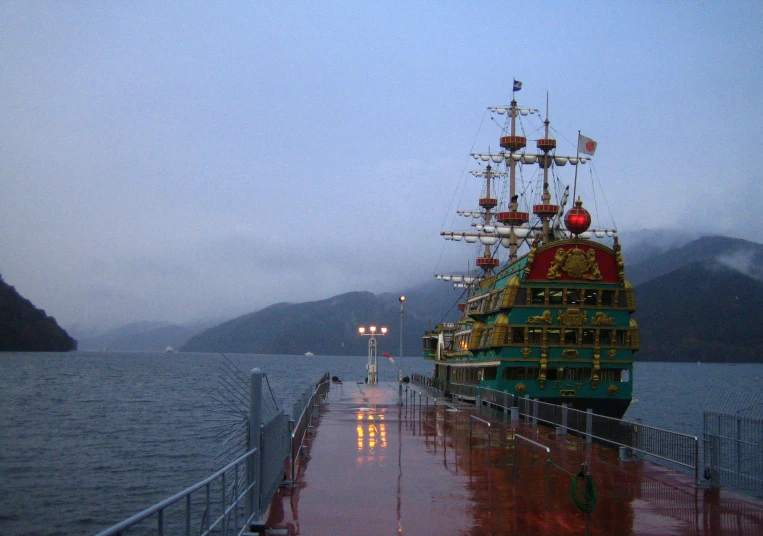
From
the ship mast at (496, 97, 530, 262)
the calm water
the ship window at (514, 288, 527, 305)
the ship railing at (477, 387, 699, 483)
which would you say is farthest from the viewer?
the ship mast at (496, 97, 530, 262)

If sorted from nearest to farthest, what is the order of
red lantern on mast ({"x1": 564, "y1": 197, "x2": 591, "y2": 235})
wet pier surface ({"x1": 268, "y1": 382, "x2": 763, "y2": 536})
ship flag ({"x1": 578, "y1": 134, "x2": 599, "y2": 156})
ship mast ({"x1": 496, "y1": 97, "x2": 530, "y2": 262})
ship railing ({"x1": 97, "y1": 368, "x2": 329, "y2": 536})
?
ship railing ({"x1": 97, "y1": 368, "x2": 329, "y2": 536}) → wet pier surface ({"x1": 268, "y1": 382, "x2": 763, "y2": 536}) → red lantern on mast ({"x1": 564, "y1": 197, "x2": 591, "y2": 235}) → ship flag ({"x1": 578, "y1": 134, "x2": 599, "y2": 156}) → ship mast ({"x1": 496, "y1": 97, "x2": 530, "y2": 262})

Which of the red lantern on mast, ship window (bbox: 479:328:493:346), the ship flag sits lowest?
ship window (bbox: 479:328:493:346)

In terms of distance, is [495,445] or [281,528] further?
[495,445]

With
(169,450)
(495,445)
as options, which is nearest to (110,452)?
(169,450)

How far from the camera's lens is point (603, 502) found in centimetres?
1549

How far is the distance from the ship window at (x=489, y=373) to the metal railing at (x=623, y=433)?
19.6ft

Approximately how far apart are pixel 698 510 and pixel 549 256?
24.1 metres

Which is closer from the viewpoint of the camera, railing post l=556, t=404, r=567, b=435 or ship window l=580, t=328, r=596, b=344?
railing post l=556, t=404, r=567, b=435

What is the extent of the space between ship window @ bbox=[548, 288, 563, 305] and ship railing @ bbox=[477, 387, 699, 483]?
8154 millimetres

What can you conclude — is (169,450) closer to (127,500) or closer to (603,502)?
(127,500)

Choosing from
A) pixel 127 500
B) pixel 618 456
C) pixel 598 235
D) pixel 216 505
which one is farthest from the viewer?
pixel 598 235

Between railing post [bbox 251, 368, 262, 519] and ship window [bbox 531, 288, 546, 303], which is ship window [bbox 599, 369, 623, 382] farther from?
railing post [bbox 251, 368, 262, 519]

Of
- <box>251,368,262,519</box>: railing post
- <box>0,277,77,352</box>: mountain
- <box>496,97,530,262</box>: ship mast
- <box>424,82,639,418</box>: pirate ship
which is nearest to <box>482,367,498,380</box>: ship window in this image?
<box>424,82,639,418</box>: pirate ship

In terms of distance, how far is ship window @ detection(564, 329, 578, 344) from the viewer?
1513 inches
